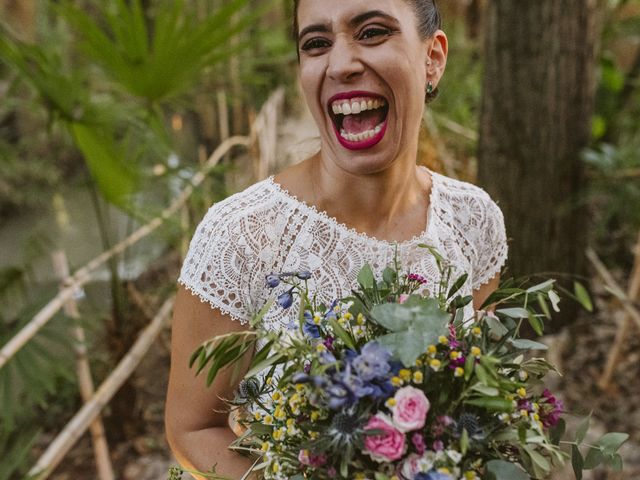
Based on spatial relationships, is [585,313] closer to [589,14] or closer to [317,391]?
[589,14]

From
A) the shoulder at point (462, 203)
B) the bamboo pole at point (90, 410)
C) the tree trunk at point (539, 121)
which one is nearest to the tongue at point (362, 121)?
the shoulder at point (462, 203)

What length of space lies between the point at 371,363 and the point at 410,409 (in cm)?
8

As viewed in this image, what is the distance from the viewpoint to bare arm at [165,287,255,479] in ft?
4.63

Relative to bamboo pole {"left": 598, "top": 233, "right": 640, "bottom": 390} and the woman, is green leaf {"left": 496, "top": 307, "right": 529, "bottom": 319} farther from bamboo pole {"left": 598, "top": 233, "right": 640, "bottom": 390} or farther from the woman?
bamboo pole {"left": 598, "top": 233, "right": 640, "bottom": 390}

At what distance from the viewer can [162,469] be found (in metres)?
3.50

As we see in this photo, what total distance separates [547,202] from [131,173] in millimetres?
2079

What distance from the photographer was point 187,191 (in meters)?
4.14

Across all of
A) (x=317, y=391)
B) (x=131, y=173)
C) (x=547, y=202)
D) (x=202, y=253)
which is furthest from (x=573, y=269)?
(x=317, y=391)

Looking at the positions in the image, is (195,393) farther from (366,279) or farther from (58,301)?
(58,301)

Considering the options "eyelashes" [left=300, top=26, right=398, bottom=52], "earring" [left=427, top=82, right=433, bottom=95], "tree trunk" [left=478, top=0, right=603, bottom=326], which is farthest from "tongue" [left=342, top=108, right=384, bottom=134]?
"tree trunk" [left=478, top=0, right=603, bottom=326]

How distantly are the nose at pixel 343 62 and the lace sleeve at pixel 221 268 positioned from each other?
0.37m

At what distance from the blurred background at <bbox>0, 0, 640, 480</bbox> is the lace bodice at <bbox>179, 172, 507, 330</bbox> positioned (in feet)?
0.99

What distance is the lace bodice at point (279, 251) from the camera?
1.43m

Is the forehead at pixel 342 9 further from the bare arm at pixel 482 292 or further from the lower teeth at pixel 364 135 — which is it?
the bare arm at pixel 482 292
